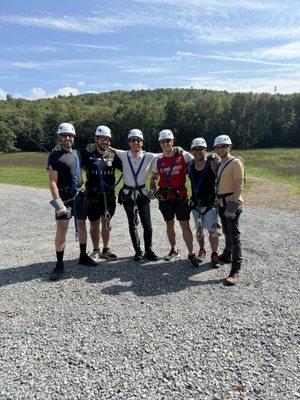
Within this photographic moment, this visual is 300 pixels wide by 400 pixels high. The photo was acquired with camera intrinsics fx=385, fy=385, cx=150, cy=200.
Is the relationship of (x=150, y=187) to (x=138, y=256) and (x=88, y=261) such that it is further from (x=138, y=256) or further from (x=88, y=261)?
(x=88, y=261)

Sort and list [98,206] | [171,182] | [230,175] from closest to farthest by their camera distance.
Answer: [230,175], [171,182], [98,206]

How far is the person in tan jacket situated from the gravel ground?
0.55m

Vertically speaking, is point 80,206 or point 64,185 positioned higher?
point 64,185

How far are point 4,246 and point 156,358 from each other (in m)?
6.87

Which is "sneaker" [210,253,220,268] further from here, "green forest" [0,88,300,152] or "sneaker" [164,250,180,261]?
"green forest" [0,88,300,152]

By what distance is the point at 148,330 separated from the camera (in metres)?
5.72

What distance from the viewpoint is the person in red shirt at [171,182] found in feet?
25.9

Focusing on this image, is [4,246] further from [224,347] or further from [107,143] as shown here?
[224,347]

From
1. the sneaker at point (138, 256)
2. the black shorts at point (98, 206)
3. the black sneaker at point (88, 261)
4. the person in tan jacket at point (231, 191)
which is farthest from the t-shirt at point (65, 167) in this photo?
the person in tan jacket at point (231, 191)

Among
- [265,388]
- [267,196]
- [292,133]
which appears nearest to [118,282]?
[265,388]

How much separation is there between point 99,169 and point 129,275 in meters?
2.28

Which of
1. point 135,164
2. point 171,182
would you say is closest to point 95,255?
point 135,164

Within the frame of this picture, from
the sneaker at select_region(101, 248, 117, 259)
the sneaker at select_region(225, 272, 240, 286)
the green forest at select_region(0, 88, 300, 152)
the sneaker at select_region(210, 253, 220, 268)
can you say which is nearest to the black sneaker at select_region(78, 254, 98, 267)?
the sneaker at select_region(101, 248, 117, 259)

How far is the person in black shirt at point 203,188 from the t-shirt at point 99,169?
1.66m
